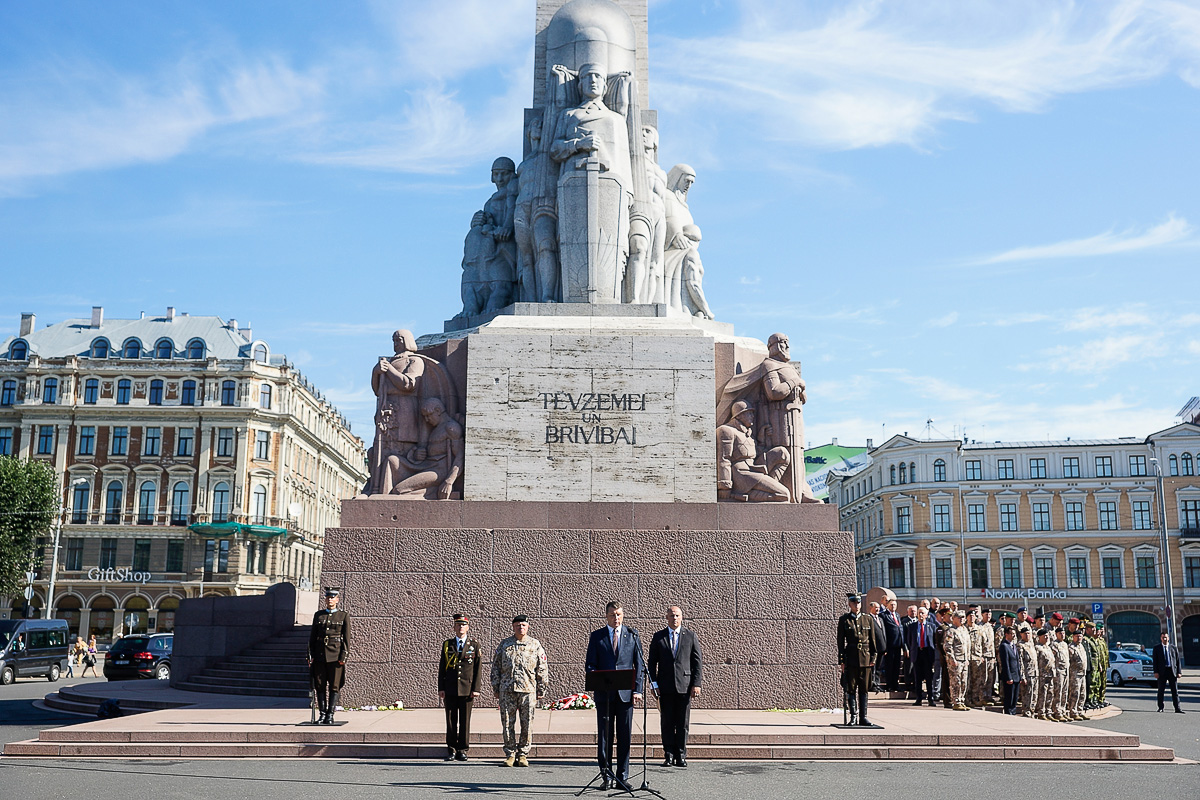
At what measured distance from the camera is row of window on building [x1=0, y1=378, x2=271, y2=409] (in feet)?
216

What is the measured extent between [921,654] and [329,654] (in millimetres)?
9507

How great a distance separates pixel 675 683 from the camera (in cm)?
1080

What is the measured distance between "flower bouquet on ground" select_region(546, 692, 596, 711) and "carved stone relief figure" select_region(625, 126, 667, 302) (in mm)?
6200

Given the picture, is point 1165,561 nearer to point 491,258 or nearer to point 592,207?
point 491,258

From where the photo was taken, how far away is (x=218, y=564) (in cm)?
6438

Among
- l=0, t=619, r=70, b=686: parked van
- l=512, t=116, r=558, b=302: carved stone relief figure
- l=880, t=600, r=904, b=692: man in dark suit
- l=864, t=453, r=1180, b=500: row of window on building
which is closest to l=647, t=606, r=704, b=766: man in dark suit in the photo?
l=880, t=600, r=904, b=692: man in dark suit

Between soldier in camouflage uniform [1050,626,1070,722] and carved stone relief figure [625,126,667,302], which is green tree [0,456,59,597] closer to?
carved stone relief figure [625,126,667,302]

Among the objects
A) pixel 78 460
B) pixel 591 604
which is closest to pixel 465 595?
pixel 591 604

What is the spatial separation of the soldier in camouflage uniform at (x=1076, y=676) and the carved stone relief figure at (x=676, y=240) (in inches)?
343

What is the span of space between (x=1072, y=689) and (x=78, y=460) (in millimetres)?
60908

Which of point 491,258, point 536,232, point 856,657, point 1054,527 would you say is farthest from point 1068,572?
point 856,657

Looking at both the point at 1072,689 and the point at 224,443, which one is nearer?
the point at 1072,689

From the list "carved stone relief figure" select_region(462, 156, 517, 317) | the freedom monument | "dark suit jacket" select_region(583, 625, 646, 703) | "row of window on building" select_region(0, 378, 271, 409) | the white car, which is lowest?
the white car

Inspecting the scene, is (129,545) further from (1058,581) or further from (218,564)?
(1058,581)
